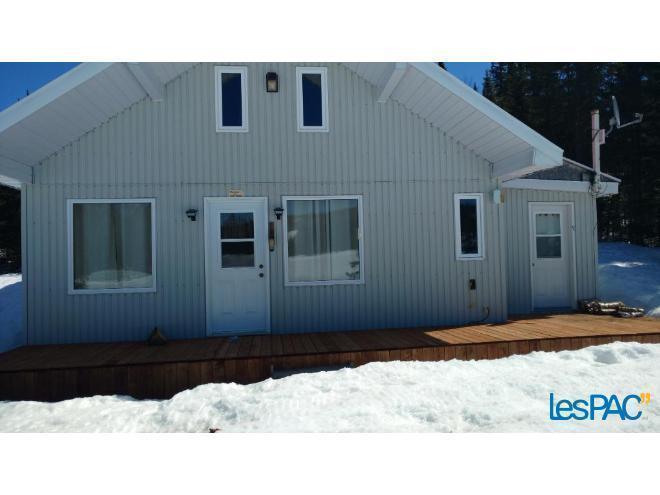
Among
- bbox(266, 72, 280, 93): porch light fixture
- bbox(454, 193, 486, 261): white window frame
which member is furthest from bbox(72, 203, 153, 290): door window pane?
bbox(454, 193, 486, 261): white window frame

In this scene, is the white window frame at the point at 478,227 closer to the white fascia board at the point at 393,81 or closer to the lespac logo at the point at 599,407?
the white fascia board at the point at 393,81

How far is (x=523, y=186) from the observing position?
6.99m

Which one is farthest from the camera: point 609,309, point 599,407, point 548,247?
point 548,247

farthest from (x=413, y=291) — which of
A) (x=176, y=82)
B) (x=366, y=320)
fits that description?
(x=176, y=82)

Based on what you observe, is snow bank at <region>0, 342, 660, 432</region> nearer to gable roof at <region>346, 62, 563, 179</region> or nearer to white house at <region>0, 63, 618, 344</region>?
white house at <region>0, 63, 618, 344</region>

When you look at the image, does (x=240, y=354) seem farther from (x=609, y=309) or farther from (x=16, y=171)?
(x=609, y=309)

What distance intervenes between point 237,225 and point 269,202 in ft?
1.77

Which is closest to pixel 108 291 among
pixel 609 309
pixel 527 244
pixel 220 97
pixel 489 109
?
pixel 220 97

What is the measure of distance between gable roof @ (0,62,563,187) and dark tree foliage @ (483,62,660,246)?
30.6 feet

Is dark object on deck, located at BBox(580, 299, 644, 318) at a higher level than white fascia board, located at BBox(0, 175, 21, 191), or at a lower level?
lower

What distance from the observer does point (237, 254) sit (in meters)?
5.83

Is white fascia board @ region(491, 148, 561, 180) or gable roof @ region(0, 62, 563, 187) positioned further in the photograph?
white fascia board @ region(491, 148, 561, 180)

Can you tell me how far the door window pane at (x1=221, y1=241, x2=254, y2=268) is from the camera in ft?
19.1

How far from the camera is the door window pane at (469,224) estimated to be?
6211mm
